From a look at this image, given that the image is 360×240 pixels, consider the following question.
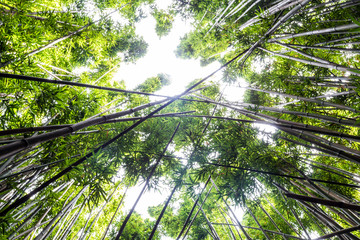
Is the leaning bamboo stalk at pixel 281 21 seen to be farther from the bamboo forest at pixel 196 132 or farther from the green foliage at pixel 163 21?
the green foliage at pixel 163 21

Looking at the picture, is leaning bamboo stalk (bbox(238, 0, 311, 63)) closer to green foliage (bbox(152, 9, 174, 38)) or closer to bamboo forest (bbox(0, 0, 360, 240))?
bamboo forest (bbox(0, 0, 360, 240))

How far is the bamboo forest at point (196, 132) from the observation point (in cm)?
152

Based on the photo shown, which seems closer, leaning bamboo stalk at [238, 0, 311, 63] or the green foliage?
leaning bamboo stalk at [238, 0, 311, 63]

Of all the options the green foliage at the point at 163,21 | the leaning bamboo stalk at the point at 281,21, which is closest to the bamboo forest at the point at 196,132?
the leaning bamboo stalk at the point at 281,21

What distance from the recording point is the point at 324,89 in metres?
2.59

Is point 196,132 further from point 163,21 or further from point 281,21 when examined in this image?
point 163,21

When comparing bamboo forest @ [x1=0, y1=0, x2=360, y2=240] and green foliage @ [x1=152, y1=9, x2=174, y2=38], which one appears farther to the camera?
green foliage @ [x1=152, y1=9, x2=174, y2=38]

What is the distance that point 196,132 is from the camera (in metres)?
2.86

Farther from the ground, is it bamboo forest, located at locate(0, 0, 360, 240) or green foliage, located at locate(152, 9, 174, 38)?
green foliage, located at locate(152, 9, 174, 38)

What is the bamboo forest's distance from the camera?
1.52m

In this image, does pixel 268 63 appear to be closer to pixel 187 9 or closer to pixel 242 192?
pixel 242 192

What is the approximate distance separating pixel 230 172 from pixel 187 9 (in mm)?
4787

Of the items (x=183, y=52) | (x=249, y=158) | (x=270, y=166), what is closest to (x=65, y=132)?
(x=249, y=158)

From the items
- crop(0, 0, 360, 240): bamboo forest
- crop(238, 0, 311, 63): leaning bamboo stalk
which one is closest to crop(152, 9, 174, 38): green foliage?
crop(0, 0, 360, 240): bamboo forest
